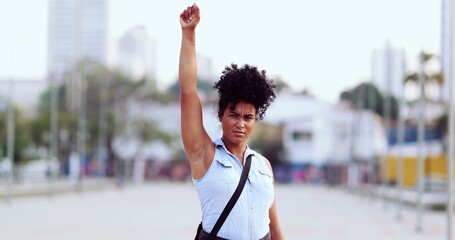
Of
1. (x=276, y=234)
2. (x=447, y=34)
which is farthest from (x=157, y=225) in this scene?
(x=276, y=234)

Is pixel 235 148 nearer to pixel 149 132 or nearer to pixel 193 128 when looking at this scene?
pixel 193 128

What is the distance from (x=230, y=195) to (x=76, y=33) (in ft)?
307

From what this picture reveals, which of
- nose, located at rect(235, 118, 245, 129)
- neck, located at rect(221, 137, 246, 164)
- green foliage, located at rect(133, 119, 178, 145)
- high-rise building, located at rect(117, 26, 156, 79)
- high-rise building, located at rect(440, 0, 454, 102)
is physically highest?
high-rise building, located at rect(117, 26, 156, 79)

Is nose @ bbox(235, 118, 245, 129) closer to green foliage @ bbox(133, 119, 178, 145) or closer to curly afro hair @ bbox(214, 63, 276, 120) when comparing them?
curly afro hair @ bbox(214, 63, 276, 120)

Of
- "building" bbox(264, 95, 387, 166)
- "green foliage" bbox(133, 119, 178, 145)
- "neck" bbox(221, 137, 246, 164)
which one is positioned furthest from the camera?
"building" bbox(264, 95, 387, 166)

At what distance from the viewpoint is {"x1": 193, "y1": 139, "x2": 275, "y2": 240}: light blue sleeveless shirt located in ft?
13.6

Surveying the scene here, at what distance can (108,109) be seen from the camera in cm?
8725

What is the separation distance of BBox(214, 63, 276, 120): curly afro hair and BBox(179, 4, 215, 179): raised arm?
17 centimetres

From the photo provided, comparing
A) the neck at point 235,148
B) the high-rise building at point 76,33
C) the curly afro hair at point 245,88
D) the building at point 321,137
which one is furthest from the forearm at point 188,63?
the building at point 321,137

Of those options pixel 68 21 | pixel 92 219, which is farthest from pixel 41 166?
pixel 92 219

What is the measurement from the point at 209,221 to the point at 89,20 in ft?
315

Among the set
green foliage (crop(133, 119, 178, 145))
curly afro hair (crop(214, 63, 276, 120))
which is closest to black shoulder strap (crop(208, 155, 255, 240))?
curly afro hair (crop(214, 63, 276, 120))

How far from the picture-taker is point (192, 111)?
4.25 metres

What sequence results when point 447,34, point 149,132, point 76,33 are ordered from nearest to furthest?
point 447,34 → point 149,132 → point 76,33
